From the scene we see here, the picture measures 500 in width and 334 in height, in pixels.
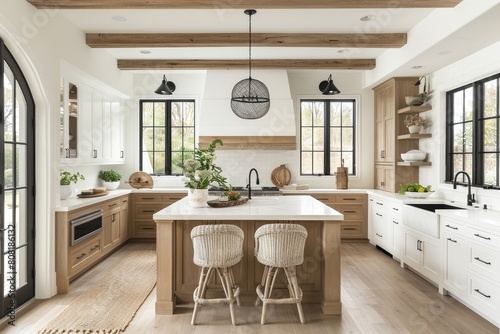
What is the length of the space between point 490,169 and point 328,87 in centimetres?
282

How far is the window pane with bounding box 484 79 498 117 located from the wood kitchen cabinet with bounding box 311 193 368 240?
2452 millimetres

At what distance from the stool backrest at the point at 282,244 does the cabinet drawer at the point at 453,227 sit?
162 cm

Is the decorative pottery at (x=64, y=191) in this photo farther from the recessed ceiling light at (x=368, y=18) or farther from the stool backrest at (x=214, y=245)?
the recessed ceiling light at (x=368, y=18)

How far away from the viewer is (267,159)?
6945 millimetres

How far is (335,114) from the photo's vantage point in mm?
7098

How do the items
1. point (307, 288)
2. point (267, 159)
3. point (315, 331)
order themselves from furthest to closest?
point (267, 159) < point (307, 288) < point (315, 331)

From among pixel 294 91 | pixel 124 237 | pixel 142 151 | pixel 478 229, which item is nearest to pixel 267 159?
pixel 294 91

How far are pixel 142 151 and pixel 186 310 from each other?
4.28m

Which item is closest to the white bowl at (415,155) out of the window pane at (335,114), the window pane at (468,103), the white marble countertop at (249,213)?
the window pane at (468,103)

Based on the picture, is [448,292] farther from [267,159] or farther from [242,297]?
[267,159]

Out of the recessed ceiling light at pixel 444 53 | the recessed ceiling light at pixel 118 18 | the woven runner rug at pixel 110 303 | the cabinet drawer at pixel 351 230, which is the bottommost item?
the woven runner rug at pixel 110 303

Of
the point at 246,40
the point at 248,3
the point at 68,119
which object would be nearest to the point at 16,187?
the point at 68,119

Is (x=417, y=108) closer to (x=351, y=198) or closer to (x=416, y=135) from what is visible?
(x=416, y=135)

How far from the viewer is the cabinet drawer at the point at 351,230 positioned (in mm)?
6332
